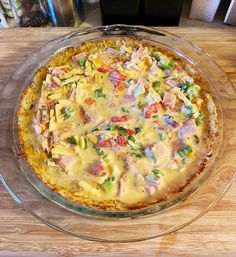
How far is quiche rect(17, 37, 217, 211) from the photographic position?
98 centimetres

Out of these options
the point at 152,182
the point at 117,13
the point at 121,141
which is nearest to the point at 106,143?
the point at 121,141

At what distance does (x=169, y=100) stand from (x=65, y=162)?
0.34m

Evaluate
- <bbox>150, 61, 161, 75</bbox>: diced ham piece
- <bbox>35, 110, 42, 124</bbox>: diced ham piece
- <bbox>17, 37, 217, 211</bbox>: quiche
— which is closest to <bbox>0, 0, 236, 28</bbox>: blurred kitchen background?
<bbox>17, 37, 217, 211</bbox>: quiche

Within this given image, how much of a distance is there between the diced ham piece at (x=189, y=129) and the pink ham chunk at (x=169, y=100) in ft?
0.24

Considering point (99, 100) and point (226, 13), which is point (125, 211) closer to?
point (99, 100)

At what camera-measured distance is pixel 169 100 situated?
1.09 metres

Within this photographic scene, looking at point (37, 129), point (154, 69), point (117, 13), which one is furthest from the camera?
point (117, 13)

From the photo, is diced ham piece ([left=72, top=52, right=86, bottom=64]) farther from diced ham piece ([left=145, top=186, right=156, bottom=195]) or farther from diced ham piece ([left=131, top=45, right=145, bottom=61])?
diced ham piece ([left=145, top=186, right=156, bottom=195])

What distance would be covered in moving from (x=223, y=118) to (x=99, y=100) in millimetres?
356

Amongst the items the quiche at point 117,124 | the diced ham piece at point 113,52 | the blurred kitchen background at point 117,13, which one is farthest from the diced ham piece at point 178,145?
the blurred kitchen background at point 117,13

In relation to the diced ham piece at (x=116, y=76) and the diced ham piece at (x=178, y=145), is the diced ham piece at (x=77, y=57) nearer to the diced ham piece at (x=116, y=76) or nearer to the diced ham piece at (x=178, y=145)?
the diced ham piece at (x=116, y=76)

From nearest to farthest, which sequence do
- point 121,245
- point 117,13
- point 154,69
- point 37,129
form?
1. point 121,245
2. point 37,129
3. point 154,69
4. point 117,13

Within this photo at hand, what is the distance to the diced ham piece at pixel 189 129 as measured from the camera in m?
1.04

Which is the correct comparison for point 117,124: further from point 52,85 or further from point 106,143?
point 52,85
